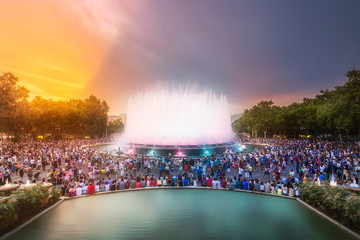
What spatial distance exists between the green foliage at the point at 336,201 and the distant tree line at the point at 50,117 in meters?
41.7

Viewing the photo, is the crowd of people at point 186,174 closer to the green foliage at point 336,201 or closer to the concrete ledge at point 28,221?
the green foliage at point 336,201

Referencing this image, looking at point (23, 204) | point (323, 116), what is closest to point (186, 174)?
point (23, 204)

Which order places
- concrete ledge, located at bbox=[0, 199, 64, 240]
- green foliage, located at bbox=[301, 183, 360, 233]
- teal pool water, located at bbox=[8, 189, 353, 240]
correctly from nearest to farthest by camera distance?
1. concrete ledge, located at bbox=[0, 199, 64, 240]
2. teal pool water, located at bbox=[8, 189, 353, 240]
3. green foliage, located at bbox=[301, 183, 360, 233]

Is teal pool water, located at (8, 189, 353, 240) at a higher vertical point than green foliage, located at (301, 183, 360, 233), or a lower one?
lower

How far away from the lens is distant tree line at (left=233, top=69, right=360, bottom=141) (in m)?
37.4

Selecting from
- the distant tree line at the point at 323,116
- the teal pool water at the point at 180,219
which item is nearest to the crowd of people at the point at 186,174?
the teal pool water at the point at 180,219

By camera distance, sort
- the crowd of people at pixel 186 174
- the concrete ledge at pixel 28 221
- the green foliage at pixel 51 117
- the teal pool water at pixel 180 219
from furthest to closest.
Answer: the green foliage at pixel 51 117 < the crowd of people at pixel 186 174 < the teal pool water at pixel 180 219 < the concrete ledge at pixel 28 221

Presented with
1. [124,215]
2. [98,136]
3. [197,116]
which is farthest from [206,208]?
[98,136]

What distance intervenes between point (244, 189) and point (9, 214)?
1412 centimetres

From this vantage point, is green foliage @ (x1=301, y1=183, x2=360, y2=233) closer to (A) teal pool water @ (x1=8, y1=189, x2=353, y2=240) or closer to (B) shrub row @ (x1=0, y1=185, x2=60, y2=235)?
(A) teal pool water @ (x1=8, y1=189, x2=353, y2=240)

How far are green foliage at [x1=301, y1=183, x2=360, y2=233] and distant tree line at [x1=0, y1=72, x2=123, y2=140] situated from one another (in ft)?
137

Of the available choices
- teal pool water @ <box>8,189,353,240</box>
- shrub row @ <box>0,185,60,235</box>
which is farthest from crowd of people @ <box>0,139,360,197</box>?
shrub row @ <box>0,185,60,235</box>

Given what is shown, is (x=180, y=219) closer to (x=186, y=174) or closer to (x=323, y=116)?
(x=186, y=174)

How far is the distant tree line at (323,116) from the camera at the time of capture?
37406 mm
